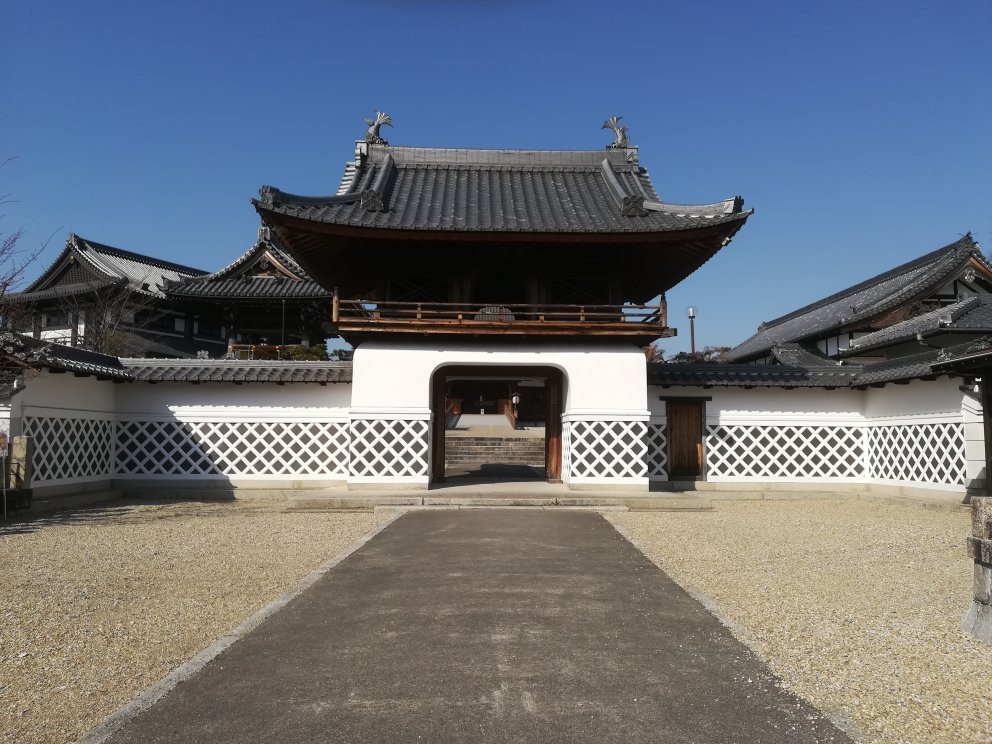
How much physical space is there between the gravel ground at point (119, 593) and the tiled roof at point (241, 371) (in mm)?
4129

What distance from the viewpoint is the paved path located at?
3.26 metres

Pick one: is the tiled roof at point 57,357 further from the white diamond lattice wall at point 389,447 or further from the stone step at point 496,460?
the stone step at point 496,460

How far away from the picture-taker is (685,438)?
52.5 feet

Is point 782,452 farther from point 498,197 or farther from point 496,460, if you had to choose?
point 496,460

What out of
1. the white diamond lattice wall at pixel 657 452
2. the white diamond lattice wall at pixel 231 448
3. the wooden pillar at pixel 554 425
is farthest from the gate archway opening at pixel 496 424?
the white diamond lattice wall at pixel 231 448

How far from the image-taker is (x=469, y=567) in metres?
7.18

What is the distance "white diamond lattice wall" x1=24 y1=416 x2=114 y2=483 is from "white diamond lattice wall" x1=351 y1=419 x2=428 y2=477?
19.7ft

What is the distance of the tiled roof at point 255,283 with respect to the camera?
27.1 meters

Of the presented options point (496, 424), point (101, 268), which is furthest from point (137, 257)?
point (496, 424)

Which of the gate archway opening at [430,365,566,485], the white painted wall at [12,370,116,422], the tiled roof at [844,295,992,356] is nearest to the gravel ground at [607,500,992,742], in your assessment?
the tiled roof at [844,295,992,356]

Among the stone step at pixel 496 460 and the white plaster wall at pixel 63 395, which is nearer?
the white plaster wall at pixel 63 395

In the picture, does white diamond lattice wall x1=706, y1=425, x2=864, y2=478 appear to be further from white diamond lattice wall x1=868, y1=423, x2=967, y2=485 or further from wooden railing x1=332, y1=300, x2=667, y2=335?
wooden railing x1=332, y1=300, x2=667, y2=335

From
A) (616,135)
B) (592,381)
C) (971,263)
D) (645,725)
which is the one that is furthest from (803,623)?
(971,263)

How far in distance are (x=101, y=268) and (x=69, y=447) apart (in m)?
22.3
